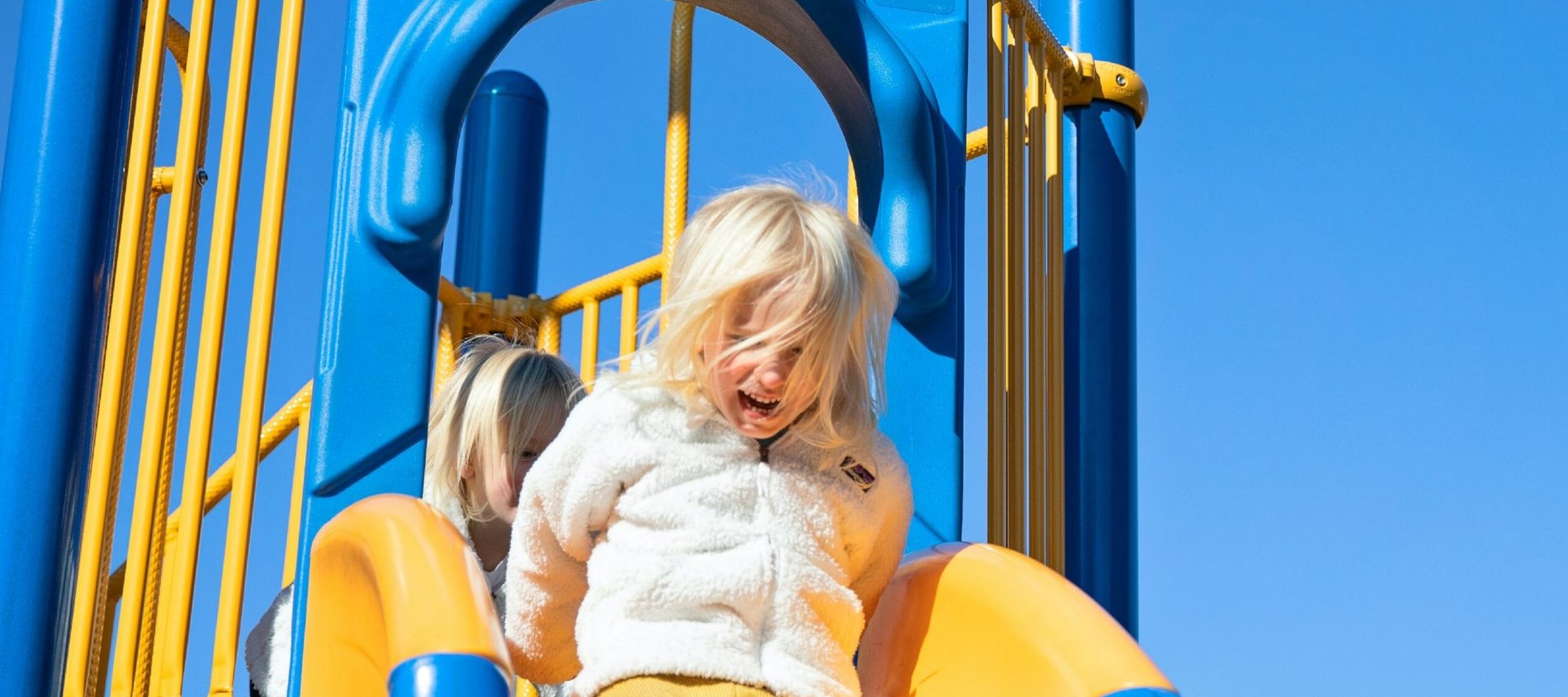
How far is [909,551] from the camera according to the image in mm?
1874

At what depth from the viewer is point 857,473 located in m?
1.66

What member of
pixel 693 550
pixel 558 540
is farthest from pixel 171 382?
pixel 693 550

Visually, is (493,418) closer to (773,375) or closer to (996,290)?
(996,290)

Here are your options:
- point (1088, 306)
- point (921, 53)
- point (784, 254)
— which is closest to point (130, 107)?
point (784, 254)

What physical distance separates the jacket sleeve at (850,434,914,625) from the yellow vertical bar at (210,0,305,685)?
579mm

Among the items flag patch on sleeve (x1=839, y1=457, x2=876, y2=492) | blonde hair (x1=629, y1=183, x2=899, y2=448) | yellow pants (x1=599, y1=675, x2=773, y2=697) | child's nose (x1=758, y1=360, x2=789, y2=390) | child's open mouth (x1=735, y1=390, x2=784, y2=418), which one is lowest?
yellow pants (x1=599, y1=675, x2=773, y2=697)

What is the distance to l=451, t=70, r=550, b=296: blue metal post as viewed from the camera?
3.54 meters

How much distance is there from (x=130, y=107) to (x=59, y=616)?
50 centimetres

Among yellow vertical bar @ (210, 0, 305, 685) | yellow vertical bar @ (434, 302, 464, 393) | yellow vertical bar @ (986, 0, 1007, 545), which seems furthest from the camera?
yellow vertical bar @ (434, 302, 464, 393)

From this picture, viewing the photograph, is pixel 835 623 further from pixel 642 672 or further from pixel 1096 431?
pixel 1096 431

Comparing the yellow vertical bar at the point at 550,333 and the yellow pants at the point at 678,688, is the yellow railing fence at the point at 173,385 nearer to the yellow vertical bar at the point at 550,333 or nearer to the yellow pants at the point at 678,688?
the yellow pants at the point at 678,688

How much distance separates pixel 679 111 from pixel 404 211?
35.1 inches

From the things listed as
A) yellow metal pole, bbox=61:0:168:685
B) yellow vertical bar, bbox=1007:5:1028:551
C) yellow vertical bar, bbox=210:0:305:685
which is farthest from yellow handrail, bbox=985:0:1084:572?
yellow metal pole, bbox=61:0:168:685

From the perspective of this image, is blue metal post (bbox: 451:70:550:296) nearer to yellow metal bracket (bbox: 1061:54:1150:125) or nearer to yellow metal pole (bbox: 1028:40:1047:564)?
yellow metal bracket (bbox: 1061:54:1150:125)
